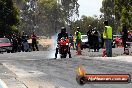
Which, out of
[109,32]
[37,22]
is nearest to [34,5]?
[37,22]

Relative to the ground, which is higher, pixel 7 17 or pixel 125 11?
pixel 125 11

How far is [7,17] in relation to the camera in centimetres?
5931

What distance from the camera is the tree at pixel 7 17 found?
57.6m

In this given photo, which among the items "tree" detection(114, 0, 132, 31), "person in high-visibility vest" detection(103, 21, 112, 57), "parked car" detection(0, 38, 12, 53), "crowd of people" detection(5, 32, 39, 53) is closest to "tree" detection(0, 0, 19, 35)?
"tree" detection(114, 0, 132, 31)

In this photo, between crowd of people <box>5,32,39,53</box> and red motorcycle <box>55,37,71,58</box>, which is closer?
red motorcycle <box>55,37,71,58</box>

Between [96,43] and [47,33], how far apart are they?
140 meters

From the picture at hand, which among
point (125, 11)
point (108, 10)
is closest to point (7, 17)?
point (125, 11)

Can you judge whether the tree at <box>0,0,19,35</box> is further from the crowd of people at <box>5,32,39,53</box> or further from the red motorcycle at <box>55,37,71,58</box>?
the red motorcycle at <box>55,37,71,58</box>

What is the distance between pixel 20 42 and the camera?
41.4 m

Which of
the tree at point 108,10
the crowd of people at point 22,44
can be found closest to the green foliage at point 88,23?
the tree at point 108,10

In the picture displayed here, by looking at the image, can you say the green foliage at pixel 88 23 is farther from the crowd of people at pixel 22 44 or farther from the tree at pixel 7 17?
the crowd of people at pixel 22 44

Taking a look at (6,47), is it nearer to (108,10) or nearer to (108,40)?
(108,40)

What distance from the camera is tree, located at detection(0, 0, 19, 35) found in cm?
5765

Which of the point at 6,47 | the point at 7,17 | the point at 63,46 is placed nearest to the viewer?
the point at 63,46
